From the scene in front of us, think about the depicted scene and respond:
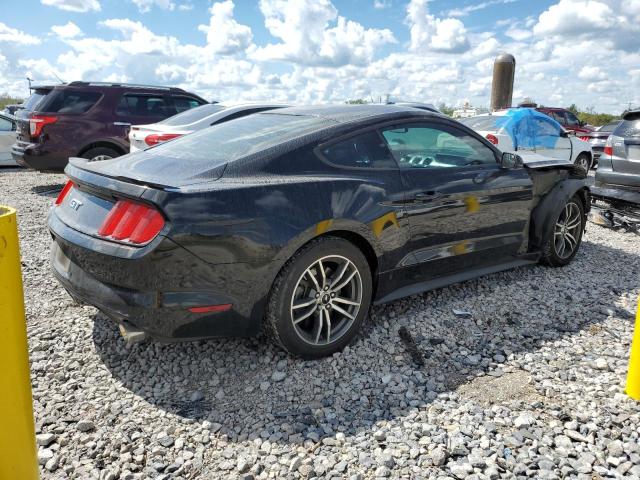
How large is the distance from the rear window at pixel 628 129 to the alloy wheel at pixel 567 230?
291 cm

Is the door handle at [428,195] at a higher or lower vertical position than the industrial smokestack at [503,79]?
lower

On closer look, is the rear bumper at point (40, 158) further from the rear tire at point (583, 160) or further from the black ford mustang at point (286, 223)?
the rear tire at point (583, 160)

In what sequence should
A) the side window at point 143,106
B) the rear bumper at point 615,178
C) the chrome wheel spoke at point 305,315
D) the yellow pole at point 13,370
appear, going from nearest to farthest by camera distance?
the yellow pole at point 13,370 < the chrome wheel spoke at point 305,315 < the rear bumper at point 615,178 < the side window at point 143,106

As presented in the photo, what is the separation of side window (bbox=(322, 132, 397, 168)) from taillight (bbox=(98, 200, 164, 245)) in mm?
1183

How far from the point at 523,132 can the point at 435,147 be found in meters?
7.20

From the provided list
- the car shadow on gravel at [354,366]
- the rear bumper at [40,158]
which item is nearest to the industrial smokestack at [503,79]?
the rear bumper at [40,158]

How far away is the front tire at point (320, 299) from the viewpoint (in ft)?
10.2

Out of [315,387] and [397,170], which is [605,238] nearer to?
[397,170]

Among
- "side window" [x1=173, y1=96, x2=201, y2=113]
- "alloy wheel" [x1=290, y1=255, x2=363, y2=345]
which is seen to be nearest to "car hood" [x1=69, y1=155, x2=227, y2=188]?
"alloy wheel" [x1=290, y1=255, x2=363, y2=345]

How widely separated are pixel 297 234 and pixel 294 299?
16.7 inches

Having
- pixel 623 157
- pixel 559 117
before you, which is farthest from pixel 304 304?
pixel 559 117

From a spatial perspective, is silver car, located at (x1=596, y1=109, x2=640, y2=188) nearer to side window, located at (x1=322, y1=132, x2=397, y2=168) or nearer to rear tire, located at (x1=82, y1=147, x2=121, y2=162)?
side window, located at (x1=322, y1=132, x2=397, y2=168)

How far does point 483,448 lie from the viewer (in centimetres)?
260

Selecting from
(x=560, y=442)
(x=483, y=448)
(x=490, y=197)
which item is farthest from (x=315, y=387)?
(x=490, y=197)
